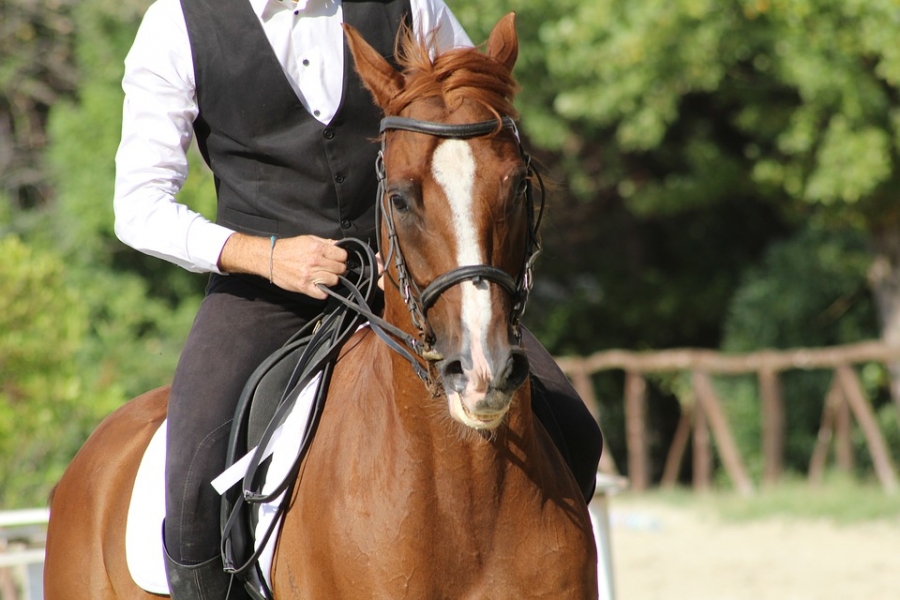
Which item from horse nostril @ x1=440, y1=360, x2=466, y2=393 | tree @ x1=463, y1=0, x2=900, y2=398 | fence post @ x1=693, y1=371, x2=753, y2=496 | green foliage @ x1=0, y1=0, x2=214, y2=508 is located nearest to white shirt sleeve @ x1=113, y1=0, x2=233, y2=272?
horse nostril @ x1=440, y1=360, x2=466, y2=393

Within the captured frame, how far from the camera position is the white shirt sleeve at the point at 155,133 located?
3.41 metres

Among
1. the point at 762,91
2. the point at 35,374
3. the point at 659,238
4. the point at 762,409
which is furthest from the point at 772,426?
the point at 35,374

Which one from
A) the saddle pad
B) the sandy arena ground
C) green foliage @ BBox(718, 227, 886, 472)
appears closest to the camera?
the saddle pad

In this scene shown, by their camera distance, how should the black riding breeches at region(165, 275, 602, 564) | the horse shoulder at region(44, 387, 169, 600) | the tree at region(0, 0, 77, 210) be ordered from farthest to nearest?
the tree at region(0, 0, 77, 210) < the horse shoulder at region(44, 387, 169, 600) < the black riding breeches at region(165, 275, 602, 564)

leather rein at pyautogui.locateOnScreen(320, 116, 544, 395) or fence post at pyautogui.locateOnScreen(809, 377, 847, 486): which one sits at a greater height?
leather rein at pyautogui.locateOnScreen(320, 116, 544, 395)

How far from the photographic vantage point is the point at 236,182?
140 inches

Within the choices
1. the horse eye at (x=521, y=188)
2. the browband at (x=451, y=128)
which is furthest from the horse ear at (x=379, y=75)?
the horse eye at (x=521, y=188)

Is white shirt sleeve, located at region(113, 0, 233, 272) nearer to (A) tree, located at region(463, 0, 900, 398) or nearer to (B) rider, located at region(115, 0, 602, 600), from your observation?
(B) rider, located at region(115, 0, 602, 600)

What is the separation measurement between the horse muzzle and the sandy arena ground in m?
6.00

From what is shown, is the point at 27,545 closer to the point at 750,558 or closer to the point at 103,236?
the point at 750,558

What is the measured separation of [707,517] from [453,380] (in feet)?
30.0

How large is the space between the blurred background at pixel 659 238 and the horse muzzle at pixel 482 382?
5891mm

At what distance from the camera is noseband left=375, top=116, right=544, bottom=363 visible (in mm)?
2568

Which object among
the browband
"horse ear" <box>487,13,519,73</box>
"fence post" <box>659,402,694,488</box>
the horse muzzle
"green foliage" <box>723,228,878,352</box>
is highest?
"horse ear" <box>487,13,519,73</box>
